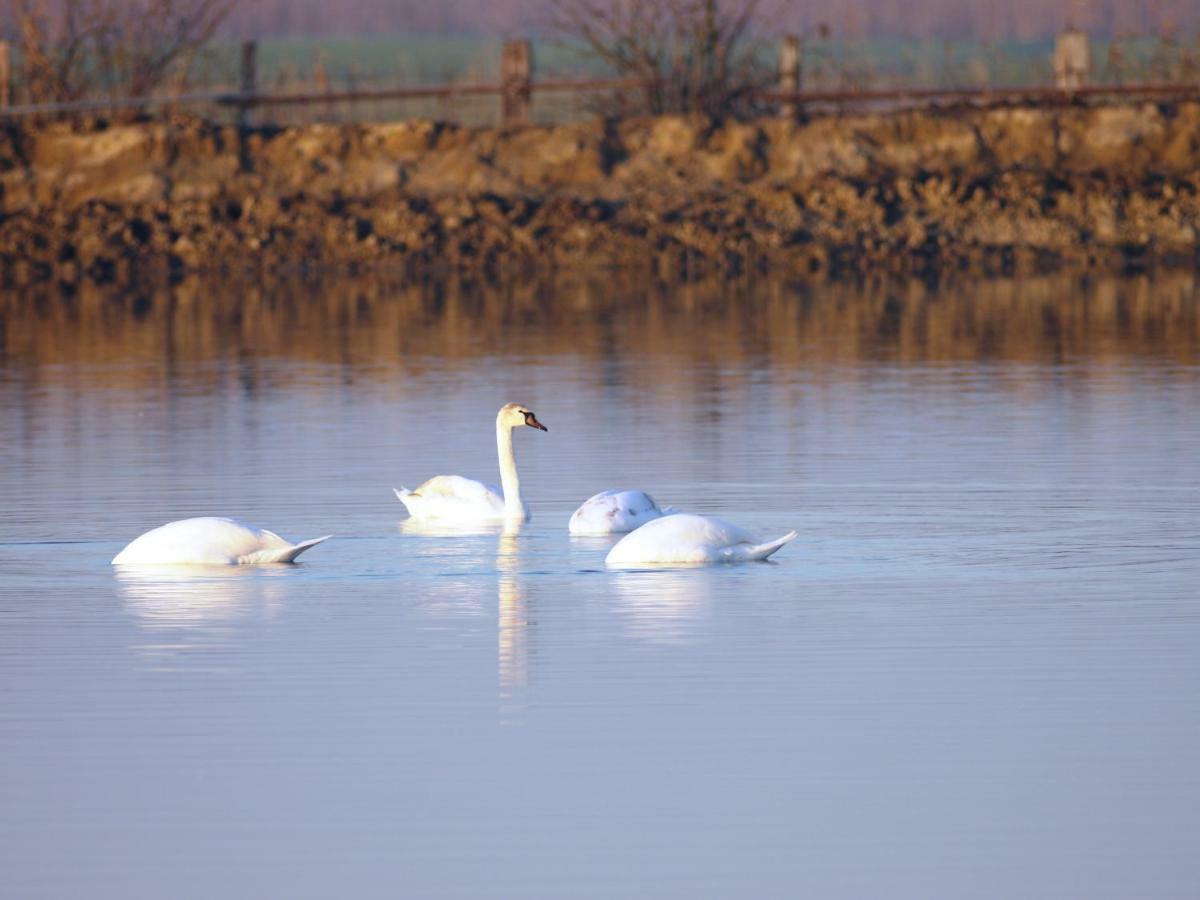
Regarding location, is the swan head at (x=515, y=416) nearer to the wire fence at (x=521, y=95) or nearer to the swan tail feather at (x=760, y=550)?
the swan tail feather at (x=760, y=550)

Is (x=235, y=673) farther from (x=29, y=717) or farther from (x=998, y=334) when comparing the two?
(x=998, y=334)

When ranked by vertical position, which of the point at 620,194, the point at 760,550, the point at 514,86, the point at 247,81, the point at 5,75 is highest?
the point at 5,75

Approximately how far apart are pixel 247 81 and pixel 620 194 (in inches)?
264

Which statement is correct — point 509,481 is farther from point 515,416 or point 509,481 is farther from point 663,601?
point 663,601

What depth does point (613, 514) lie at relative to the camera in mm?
13156

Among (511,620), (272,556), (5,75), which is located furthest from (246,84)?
(511,620)

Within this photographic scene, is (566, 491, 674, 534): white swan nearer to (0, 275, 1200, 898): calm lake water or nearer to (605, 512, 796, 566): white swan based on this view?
(0, 275, 1200, 898): calm lake water

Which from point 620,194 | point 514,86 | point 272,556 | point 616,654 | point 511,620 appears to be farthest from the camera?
point 514,86

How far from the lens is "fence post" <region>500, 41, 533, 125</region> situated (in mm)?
43625

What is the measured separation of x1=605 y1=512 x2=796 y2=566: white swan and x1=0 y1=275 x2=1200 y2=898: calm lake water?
0.37 ft

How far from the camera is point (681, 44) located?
43500 millimetres

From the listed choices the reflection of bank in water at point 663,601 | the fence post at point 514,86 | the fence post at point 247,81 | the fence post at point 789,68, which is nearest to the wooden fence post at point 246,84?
the fence post at point 247,81

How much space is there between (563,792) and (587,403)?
40.0ft

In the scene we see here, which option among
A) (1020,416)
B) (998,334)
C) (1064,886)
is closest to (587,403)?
(1020,416)
